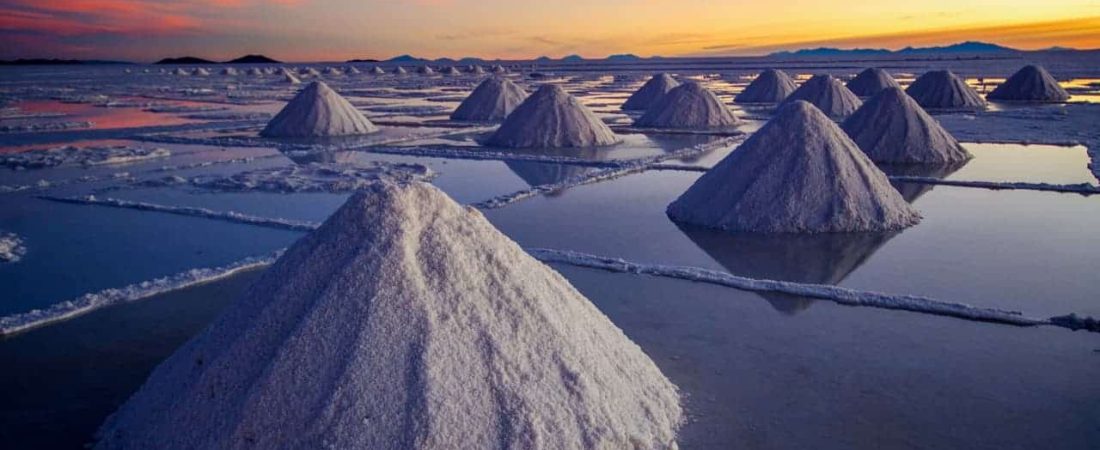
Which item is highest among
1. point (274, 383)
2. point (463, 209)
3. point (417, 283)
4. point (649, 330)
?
point (463, 209)

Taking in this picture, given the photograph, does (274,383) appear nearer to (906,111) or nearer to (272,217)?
(272,217)

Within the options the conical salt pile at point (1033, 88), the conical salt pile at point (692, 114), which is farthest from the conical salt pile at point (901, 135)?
the conical salt pile at point (1033, 88)

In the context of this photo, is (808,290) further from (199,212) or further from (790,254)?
(199,212)

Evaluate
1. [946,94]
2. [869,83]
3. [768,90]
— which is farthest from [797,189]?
[869,83]

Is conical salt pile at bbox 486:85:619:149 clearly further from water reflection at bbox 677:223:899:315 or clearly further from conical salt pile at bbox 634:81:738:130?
water reflection at bbox 677:223:899:315

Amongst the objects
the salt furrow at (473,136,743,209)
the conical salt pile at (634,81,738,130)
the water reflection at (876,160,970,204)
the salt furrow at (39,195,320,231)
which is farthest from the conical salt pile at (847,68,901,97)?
the salt furrow at (39,195,320,231)

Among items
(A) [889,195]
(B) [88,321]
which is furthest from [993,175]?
(B) [88,321]

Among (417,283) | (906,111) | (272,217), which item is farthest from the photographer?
(906,111)

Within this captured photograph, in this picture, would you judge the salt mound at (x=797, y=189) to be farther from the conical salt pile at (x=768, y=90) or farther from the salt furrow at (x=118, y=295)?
the conical salt pile at (x=768, y=90)
